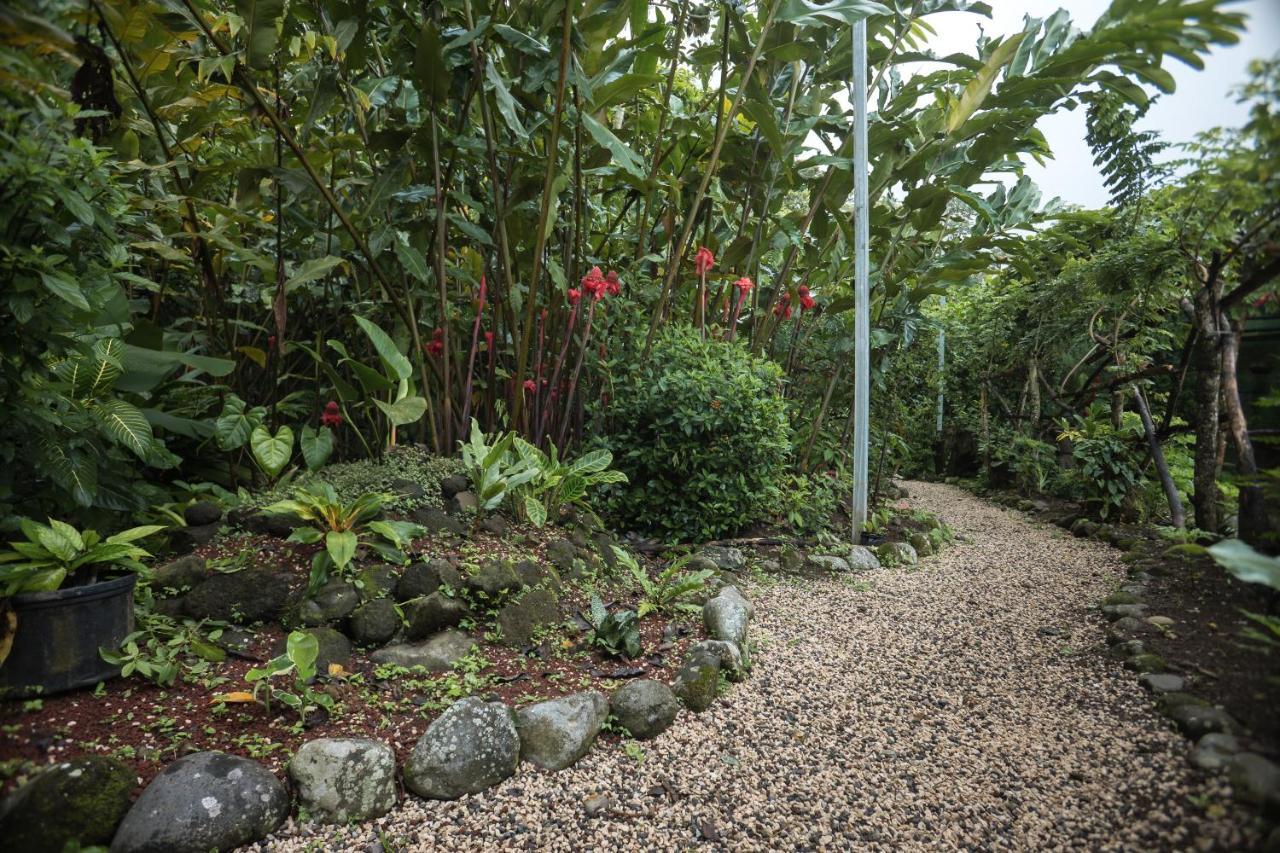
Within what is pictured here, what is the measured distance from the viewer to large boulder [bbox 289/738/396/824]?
1253 mm

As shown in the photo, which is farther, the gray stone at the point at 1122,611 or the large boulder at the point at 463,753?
the gray stone at the point at 1122,611

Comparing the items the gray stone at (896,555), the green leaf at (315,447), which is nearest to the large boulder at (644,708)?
the green leaf at (315,447)

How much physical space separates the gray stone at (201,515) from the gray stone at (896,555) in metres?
2.84

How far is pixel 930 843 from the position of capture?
45.3 inches

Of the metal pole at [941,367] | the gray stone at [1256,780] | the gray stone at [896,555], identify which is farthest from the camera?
the metal pole at [941,367]

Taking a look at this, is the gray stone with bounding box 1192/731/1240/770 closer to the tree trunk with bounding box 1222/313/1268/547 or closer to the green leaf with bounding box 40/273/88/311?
the tree trunk with bounding box 1222/313/1268/547

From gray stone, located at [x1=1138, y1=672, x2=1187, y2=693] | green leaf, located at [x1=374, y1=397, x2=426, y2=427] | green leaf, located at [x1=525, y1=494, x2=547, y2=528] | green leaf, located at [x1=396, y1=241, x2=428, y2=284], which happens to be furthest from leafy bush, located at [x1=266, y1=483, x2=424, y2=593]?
gray stone, located at [x1=1138, y1=672, x2=1187, y2=693]

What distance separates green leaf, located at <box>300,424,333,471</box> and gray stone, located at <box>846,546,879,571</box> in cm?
236

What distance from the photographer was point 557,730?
1504mm

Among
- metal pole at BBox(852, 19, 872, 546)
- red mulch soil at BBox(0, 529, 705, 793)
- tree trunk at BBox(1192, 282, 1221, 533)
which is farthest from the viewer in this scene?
metal pole at BBox(852, 19, 872, 546)

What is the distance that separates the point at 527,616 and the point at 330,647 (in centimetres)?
54

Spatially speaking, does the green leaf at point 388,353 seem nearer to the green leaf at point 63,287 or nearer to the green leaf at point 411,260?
the green leaf at point 411,260

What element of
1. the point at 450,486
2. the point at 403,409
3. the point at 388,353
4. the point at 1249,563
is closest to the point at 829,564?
the point at 450,486

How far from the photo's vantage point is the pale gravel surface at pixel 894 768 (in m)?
0.76
